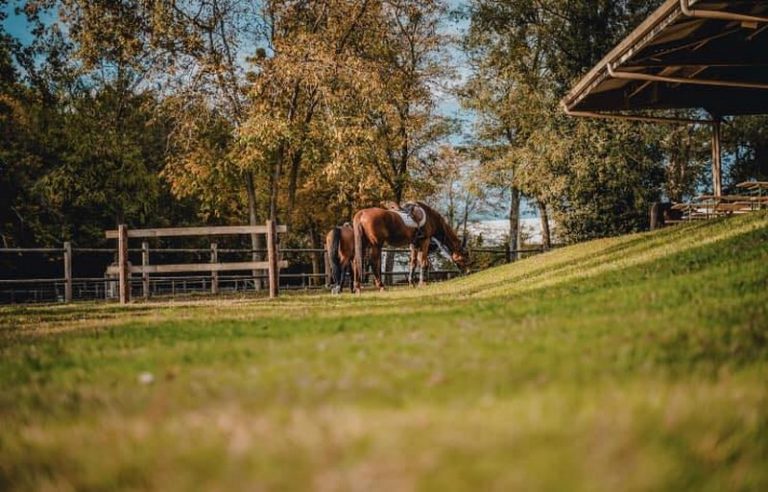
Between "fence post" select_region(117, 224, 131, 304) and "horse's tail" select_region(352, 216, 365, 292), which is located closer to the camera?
"fence post" select_region(117, 224, 131, 304)

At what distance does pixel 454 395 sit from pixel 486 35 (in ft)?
93.3

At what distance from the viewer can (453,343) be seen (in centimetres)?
423

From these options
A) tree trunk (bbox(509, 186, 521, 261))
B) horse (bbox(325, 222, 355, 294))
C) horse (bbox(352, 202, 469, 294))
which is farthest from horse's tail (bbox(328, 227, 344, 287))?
tree trunk (bbox(509, 186, 521, 261))

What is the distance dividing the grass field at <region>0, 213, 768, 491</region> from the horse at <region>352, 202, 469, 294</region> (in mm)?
10128

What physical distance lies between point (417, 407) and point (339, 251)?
1466 cm

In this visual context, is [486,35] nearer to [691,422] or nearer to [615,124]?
[615,124]

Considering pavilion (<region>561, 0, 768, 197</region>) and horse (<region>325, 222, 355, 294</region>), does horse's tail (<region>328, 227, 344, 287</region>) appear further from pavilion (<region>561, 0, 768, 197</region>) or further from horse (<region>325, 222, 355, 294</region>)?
pavilion (<region>561, 0, 768, 197</region>)

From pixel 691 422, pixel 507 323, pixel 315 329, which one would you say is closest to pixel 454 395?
pixel 691 422

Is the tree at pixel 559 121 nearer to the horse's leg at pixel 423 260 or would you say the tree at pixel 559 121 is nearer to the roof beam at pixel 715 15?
the horse's leg at pixel 423 260

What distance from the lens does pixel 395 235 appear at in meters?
16.2

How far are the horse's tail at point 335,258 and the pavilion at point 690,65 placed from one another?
20.4 feet

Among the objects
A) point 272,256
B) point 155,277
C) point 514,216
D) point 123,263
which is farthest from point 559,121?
point 155,277

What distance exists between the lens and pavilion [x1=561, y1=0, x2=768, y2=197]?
9.61m

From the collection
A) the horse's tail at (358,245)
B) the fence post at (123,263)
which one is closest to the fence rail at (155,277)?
the fence post at (123,263)
